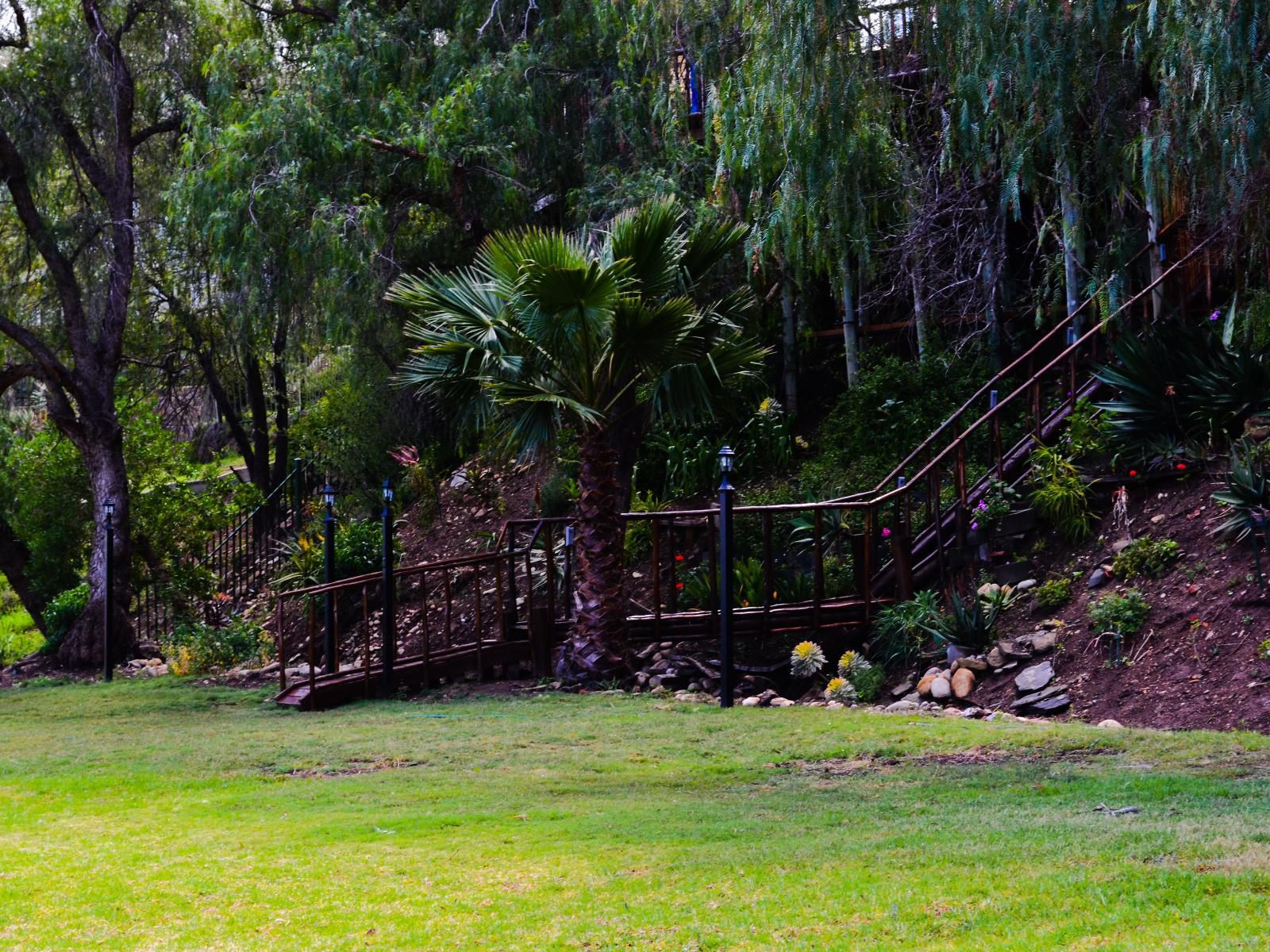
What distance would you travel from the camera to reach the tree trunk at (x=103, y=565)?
17.8 m

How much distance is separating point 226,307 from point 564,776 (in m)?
12.3

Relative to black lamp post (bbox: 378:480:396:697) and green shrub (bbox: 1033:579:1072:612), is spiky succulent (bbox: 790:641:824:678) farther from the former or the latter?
black lamp post (bbox: 378:480:396:697)

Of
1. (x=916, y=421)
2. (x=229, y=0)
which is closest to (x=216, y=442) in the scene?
(x=229, y=0)

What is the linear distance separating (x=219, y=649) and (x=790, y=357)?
8227mm

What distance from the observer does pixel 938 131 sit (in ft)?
48.6

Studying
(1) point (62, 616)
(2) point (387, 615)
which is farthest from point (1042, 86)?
(1) point (62, 616)

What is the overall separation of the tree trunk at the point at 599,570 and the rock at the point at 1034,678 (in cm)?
384

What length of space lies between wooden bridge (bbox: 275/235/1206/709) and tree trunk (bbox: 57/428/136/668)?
4.55m

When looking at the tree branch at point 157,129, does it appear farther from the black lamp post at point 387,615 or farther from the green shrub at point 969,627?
the green shrub at point 969,627

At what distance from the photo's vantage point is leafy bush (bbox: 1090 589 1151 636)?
34.3 ft

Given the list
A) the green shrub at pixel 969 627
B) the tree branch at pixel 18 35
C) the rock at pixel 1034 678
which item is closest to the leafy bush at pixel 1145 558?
the green shrub at pixel 969 627

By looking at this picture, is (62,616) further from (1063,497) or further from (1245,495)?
(1245,495)

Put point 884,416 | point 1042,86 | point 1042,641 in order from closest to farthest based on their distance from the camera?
1. point 1042,86
2. point 1042,641
3. point 884,416

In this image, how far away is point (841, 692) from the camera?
11586 mm
